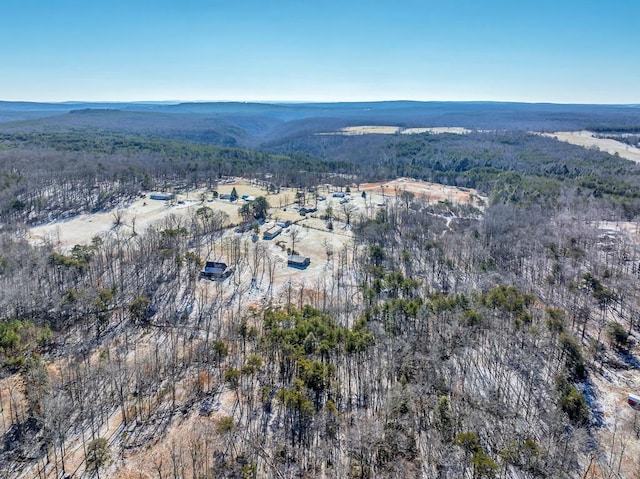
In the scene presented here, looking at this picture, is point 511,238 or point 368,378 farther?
point 511,238

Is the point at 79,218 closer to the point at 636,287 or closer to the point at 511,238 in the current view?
the point at 511,238

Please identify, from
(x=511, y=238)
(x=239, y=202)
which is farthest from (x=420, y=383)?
(x=239, y=202)

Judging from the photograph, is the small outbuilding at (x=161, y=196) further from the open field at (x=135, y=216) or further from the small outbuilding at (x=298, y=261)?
the small outbuilding at (x=298, y=261)

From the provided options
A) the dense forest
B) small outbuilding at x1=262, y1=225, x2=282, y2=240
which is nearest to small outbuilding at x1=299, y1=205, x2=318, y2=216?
small outbuilding at x1=262, y1=225, x2=282, y2=240

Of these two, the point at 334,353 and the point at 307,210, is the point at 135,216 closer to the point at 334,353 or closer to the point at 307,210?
the point at 307,210

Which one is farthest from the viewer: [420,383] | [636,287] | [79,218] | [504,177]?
[504,177]

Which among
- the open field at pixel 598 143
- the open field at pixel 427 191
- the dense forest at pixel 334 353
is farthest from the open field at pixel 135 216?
the open field at pixel 598 143
